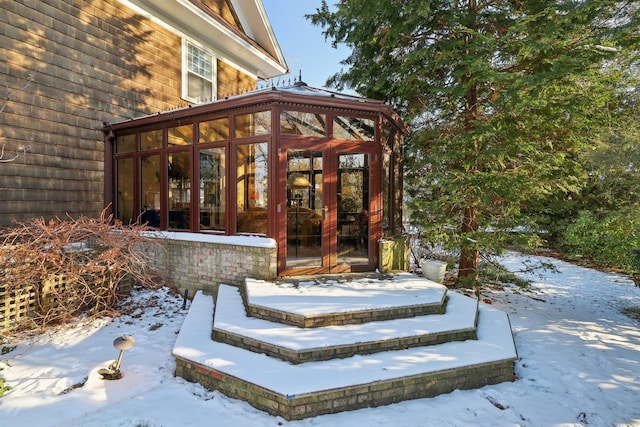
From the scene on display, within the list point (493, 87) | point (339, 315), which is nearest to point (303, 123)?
point (339, 315)

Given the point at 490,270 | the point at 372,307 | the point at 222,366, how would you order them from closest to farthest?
the point at 222,366
the point at 372,307
the point at 490,270

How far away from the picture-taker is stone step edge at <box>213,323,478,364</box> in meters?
3.56

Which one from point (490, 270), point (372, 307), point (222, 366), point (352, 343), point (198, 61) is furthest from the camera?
point (198, 61)

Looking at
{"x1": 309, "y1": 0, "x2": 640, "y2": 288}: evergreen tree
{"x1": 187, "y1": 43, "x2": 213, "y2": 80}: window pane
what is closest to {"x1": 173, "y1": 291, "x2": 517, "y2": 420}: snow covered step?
{"x1": 309, "y1": 0, "x2": 640, "y2": 288}: evergreen tree

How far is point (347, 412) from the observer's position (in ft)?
10.4

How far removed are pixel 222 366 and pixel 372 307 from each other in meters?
2.06

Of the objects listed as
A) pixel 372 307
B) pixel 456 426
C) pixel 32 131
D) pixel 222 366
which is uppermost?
pixel 32 131

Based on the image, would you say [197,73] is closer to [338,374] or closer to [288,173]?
[288,173]

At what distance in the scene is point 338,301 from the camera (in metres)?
4.60

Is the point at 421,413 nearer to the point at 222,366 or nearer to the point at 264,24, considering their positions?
the point at 222,366

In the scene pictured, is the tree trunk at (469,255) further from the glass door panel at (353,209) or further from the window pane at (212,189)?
the window pane at (212,189)

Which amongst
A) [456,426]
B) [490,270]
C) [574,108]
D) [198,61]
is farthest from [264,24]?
[456,426]

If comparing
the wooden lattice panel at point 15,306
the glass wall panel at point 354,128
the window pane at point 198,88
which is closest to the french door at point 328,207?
the glass wall panel at point 354,128

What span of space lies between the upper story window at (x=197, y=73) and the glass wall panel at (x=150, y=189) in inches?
117
